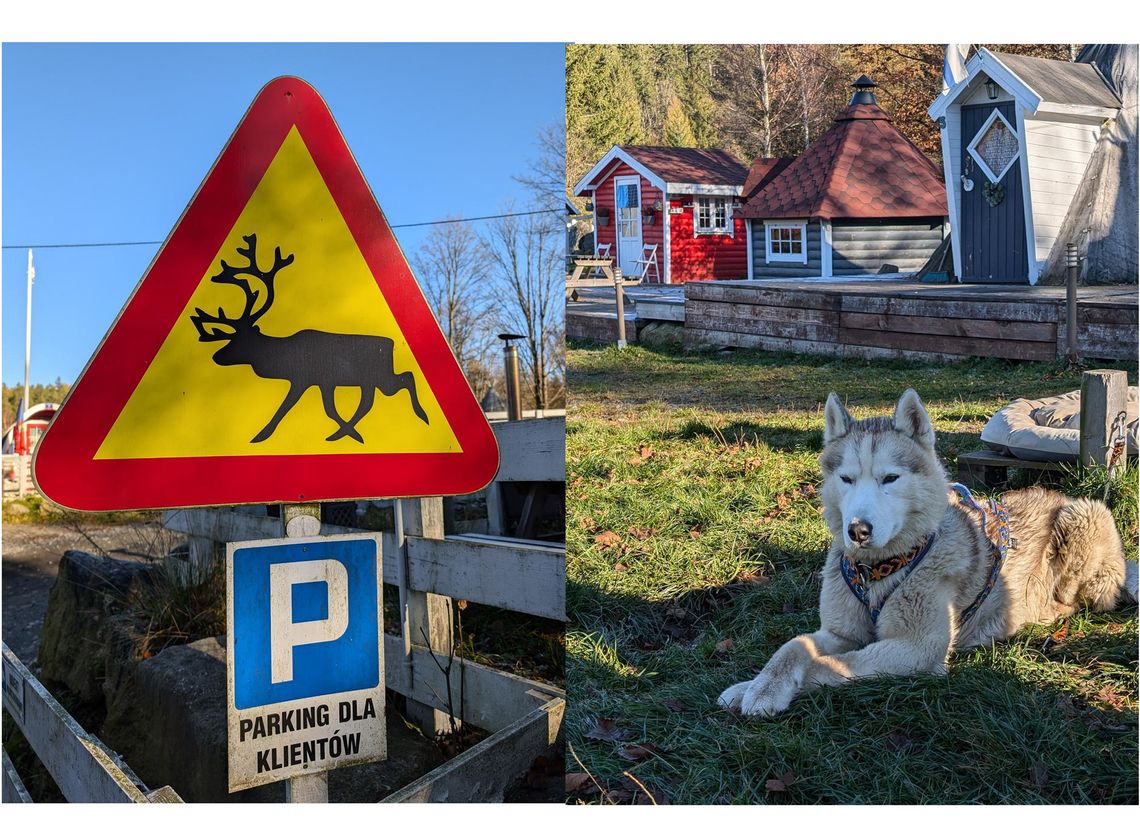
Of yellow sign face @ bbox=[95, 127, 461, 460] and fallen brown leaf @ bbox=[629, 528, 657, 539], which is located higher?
yellow sign face @ bbox=[95, 127, 461, 460]

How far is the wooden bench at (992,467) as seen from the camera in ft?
9.05

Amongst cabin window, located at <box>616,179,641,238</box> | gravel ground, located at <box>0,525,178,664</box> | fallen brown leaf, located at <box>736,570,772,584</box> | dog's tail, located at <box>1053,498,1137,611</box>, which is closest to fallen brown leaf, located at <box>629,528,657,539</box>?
fallen brown leaf, located at <box>736,570,772,584</box>

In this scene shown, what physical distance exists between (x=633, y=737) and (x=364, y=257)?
1.69 m

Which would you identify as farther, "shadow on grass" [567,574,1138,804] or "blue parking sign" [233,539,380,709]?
"shadow on grass" [567,574,1138,804]

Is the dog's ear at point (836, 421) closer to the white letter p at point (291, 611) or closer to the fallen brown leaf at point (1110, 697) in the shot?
the fallen brown leaf at point (1110, 697)

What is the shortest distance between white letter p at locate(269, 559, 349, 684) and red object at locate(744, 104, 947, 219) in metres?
1.91

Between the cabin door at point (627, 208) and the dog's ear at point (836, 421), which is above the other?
the cabin door at point (627, 208)

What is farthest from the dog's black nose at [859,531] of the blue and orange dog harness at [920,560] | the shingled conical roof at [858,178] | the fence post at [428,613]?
the fence post at [428,613]

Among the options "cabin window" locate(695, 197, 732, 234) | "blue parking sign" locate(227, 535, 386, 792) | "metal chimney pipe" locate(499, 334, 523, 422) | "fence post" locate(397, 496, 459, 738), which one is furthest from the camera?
"fence post" locate(397, 496, 459, 738)

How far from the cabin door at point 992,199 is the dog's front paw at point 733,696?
146cm

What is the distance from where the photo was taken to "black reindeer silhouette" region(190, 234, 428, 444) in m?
1.50

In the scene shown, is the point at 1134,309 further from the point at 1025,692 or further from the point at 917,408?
the point at 1025,692

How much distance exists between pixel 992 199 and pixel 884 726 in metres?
1.62

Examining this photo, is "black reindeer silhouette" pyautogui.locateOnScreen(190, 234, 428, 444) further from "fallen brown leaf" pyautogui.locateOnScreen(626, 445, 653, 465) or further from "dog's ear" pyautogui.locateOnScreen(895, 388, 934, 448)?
"dog's ear" pyautogui.locateOnScreen(895, 388, 934, 448)
